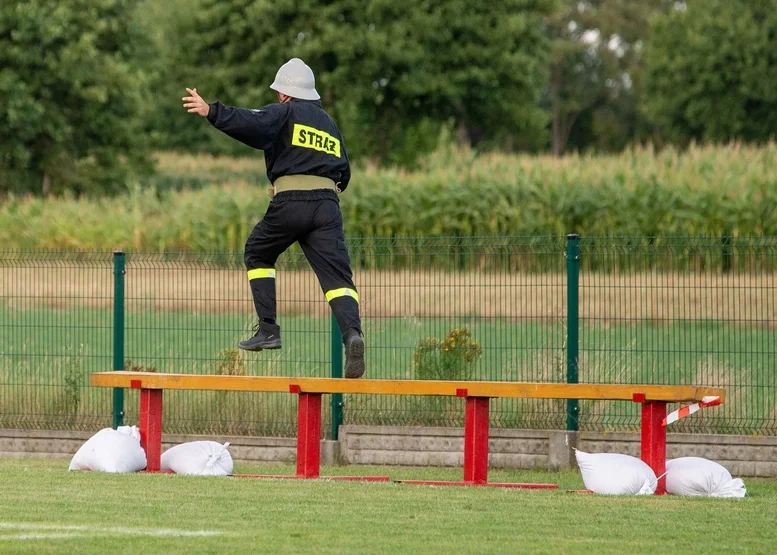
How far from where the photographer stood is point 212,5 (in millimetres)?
47812

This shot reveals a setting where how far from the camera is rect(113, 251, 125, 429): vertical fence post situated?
44.9 ft

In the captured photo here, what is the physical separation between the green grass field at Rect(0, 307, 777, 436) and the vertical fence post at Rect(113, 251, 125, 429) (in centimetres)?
31

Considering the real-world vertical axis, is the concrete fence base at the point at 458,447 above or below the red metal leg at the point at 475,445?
below

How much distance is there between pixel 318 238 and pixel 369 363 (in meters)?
4.29

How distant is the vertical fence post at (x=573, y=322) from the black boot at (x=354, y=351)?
3317mm

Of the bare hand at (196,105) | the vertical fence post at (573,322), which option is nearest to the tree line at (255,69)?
the vertical fence post at (573,322)

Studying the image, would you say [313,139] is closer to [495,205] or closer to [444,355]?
[444,355]

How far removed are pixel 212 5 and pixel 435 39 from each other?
7.68 m

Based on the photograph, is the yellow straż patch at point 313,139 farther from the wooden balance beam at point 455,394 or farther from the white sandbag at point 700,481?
the white sandbag at point 700,481

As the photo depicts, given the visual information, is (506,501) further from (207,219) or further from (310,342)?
(207,219)

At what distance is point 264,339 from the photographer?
33.5ft

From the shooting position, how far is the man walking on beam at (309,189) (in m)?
9.67

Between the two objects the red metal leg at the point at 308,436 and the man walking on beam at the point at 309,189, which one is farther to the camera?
the red metal leg at the point at 308,436

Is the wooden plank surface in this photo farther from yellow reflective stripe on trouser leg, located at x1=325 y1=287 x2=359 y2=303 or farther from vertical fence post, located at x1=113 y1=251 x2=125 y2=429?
vertical fence post, located at x1=113 y1=251 x2=125 y2=429
